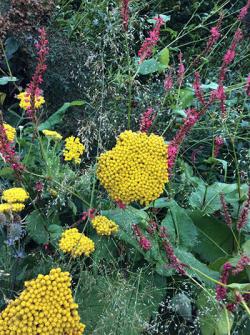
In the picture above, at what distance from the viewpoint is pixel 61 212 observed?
6.66ft

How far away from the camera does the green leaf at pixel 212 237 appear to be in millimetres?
1982

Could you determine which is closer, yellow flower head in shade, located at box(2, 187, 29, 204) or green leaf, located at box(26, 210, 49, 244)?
yellow flower head in shade, located at box(2, 187, 29, 204)

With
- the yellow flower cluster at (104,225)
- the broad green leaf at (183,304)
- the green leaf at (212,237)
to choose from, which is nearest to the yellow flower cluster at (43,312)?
the yellow flower cluster at (104,225)

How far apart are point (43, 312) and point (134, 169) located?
0.45 metres

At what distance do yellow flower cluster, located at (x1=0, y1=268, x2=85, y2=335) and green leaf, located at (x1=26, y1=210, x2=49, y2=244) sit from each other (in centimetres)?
60

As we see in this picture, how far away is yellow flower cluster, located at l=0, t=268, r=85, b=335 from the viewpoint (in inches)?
48.9

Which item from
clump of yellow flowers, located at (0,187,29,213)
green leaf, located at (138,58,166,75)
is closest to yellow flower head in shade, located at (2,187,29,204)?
clump of yellow flowers, located at (0,187,29,213)

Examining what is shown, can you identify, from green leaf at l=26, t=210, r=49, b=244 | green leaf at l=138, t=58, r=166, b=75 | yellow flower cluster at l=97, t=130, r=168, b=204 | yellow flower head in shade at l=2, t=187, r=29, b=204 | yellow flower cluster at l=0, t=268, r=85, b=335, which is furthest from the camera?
green leaf at l=138, t=58, r=166, b=75

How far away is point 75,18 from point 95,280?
202 centimetres

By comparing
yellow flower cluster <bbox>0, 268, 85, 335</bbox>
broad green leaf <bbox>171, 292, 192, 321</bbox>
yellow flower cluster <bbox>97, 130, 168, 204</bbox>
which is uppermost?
yellow flower cluster <bbox>97, 130, 168, 204</bbox>

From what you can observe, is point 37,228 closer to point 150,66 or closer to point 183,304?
point 183,304

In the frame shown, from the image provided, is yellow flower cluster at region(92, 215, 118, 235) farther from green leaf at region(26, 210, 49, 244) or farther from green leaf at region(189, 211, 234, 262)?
green leaf at region(189, 211, 234, 262)

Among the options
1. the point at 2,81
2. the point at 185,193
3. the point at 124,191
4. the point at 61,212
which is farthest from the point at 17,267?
the point at 2,81

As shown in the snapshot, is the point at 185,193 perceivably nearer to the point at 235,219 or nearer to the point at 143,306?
the point at 235,219
